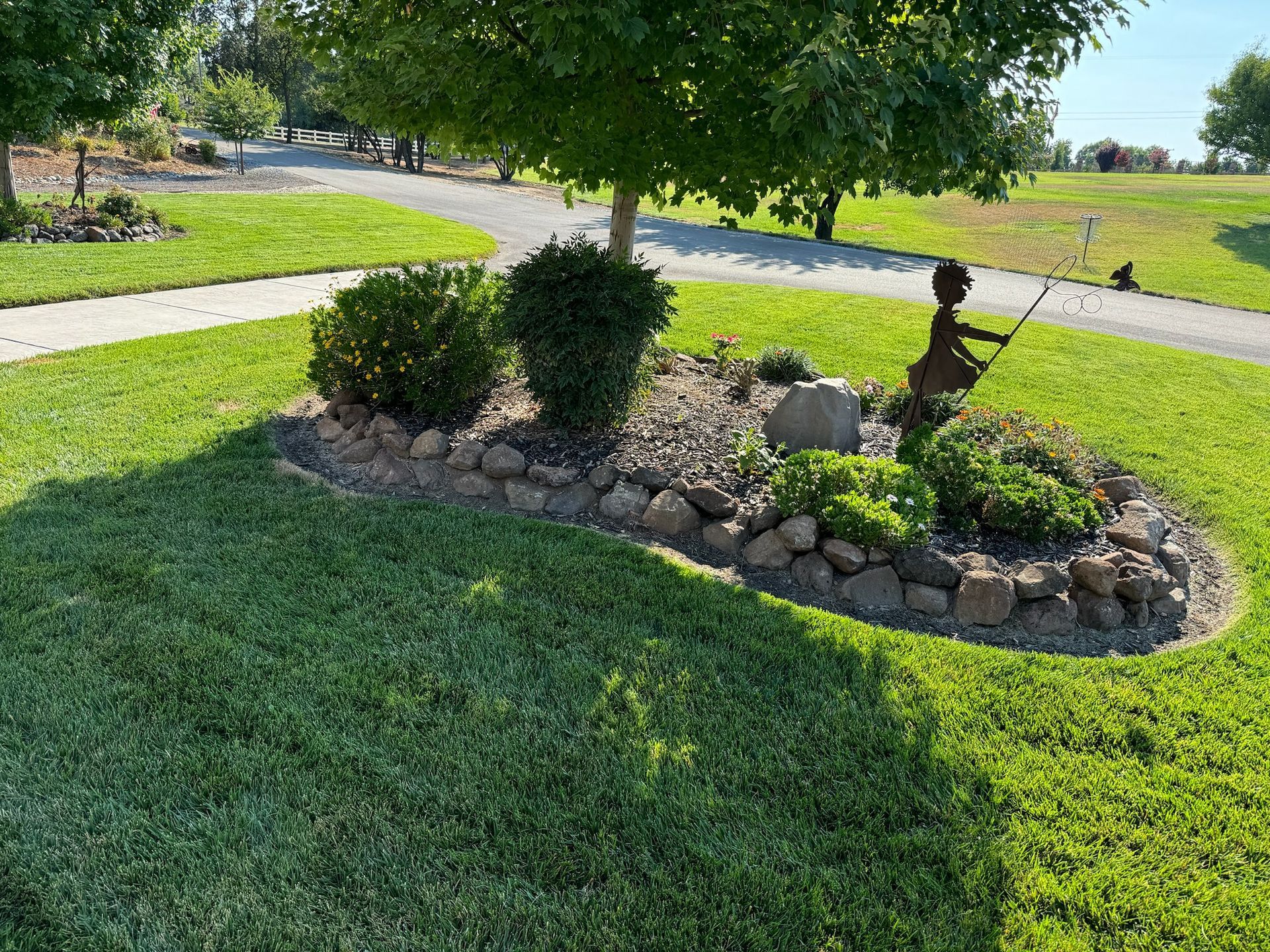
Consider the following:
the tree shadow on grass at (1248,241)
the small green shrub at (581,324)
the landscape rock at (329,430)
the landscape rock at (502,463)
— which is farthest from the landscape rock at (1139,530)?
the tree shadow on grass at (1248,241)

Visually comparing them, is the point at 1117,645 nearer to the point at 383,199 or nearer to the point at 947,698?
the point at 947,698

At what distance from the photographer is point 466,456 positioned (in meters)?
5.44

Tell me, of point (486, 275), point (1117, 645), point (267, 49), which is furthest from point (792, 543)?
point (267, 49)

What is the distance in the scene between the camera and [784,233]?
23031 mm

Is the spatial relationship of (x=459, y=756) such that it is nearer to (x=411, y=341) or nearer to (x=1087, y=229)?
(x=411, y=341)

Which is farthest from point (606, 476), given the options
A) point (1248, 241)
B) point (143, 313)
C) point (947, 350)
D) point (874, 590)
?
point (1248, 241)

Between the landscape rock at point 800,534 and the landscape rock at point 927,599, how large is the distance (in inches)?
22.5

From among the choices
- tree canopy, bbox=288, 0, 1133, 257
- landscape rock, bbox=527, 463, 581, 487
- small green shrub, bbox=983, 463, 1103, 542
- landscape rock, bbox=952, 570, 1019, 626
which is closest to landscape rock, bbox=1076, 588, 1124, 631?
landscape rock, bbox=952, 570, 1019, 626

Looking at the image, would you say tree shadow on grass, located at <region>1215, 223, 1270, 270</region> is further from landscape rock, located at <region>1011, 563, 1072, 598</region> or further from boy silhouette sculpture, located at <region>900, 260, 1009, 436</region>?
landscape rock, located at <region>1011, 563, 1072, 598</region>

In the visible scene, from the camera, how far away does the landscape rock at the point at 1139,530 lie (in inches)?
194

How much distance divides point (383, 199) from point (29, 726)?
23.8m

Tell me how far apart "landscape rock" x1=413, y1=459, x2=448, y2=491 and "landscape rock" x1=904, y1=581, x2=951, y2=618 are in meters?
2.96

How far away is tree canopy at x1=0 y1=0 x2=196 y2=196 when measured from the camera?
11.3 m

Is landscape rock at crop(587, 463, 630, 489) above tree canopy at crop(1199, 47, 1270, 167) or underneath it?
underneath
